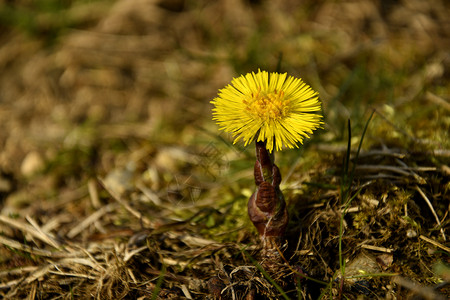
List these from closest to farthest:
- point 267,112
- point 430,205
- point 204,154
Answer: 1. point 267,112
2. point 430,205
3. point 204,154

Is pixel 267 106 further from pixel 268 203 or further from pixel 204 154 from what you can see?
pixel 204 154

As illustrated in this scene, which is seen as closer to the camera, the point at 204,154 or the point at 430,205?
the point at 430,205

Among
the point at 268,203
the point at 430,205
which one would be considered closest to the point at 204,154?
the point at 268,203

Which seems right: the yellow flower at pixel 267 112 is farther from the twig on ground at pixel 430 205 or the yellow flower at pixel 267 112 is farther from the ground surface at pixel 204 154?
the twig on ground at pixel 430 205

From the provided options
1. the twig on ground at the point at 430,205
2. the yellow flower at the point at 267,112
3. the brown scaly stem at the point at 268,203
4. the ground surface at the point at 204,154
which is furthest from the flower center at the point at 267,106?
the twig on ground at the point at 430,205

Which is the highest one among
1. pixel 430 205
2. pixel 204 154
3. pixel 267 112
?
pixel 267 112

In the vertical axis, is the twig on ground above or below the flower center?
below

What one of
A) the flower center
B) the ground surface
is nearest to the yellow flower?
the flower center

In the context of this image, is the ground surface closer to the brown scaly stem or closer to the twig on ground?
the twig on ground
